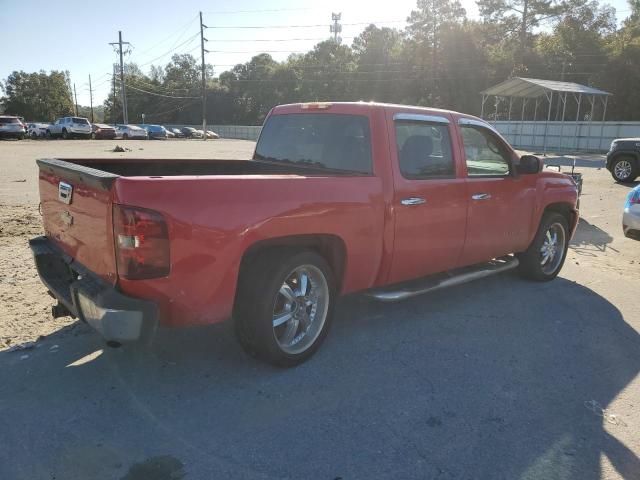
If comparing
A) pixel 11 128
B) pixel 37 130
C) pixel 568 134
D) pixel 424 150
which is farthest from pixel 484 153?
pixel 37 130

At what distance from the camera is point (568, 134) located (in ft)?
107

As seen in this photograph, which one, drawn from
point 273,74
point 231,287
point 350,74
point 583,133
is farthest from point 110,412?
point 273,74

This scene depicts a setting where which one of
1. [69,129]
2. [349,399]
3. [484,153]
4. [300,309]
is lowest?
[349,399]

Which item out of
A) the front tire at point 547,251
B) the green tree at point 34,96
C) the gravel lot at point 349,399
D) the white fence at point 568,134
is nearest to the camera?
the gravel lot at point 349,399

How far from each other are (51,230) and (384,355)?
2721mm

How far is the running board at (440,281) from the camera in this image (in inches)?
168

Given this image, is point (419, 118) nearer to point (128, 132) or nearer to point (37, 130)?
point (37, 130)

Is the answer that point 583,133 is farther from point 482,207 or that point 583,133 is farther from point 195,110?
point 195,110

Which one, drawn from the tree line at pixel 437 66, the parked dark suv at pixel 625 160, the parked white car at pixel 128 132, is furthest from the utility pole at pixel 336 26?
the parked dark suv at pixel 625 160

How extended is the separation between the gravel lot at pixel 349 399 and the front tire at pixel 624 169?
1257 cm

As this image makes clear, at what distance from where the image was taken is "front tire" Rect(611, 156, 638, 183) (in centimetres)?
1571

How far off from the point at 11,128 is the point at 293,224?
43.4m

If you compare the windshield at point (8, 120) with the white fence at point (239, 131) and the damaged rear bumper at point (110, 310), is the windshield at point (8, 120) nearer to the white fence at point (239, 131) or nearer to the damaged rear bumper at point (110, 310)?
the white fence at point (239, 131)

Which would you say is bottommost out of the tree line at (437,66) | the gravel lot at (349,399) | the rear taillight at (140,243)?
the gravel lot at (349,399)
